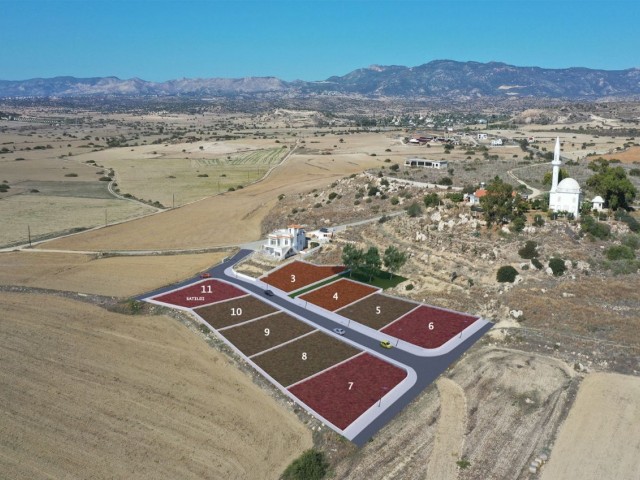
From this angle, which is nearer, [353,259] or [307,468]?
[307,468]

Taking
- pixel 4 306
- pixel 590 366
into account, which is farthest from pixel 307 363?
pixel 4 306

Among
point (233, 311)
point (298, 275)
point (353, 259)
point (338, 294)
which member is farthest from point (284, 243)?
point (233, 311)

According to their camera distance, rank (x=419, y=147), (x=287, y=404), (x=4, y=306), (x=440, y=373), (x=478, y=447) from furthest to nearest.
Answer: (x=419, y=147)
(x=4, y=306)
(x=440, y=373)
(x=287, y=404)
(x=478, y=447)

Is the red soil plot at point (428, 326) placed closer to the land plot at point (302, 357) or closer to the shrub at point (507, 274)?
the land plot at point (302, 357)

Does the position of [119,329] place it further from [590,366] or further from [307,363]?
[590,366]

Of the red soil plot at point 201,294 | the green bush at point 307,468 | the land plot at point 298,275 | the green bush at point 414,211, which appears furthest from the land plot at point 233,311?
the green bush at point 414,211

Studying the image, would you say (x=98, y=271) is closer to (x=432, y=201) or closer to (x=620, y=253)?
(x=432, y=201)
